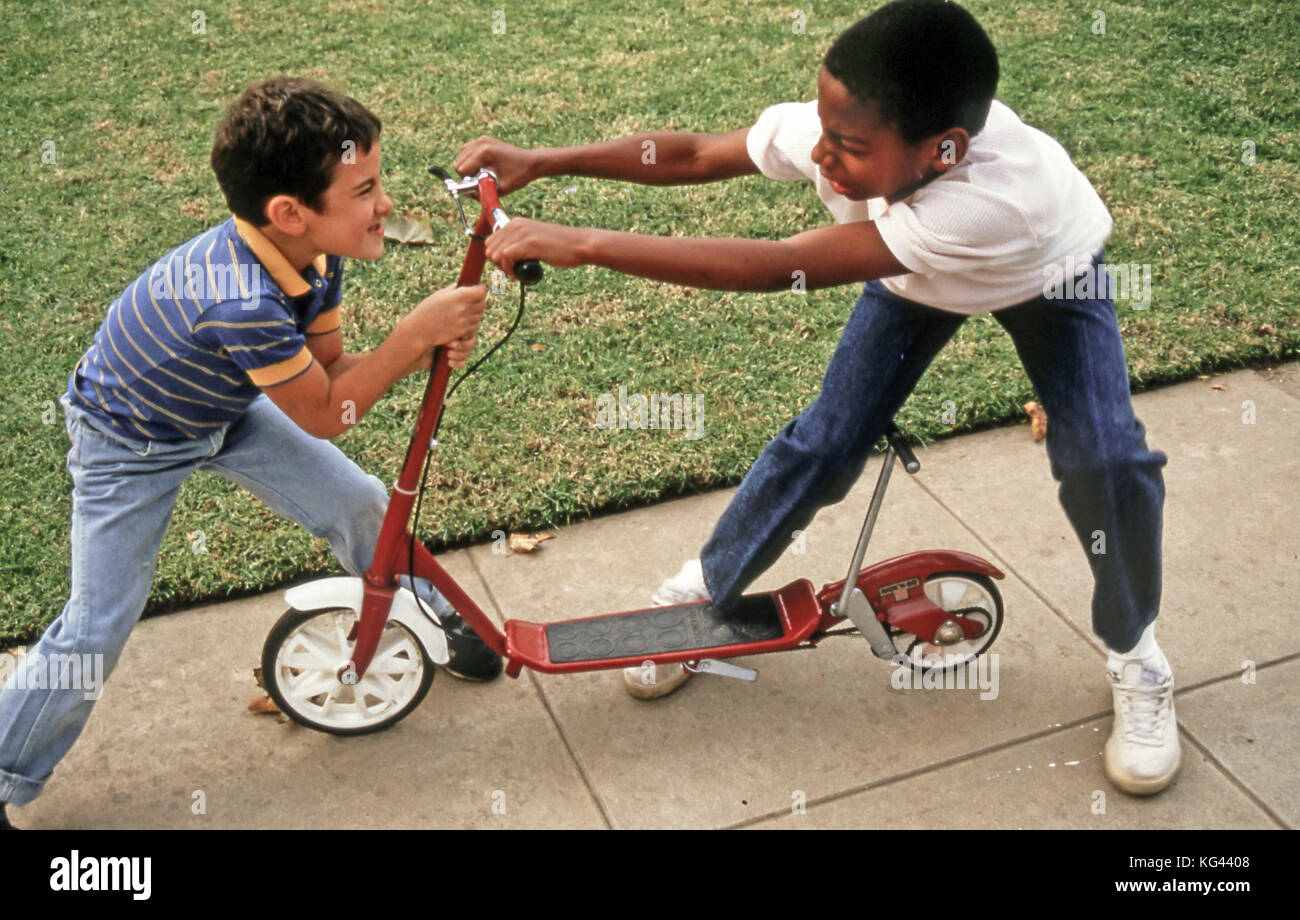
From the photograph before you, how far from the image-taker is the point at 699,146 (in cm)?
280

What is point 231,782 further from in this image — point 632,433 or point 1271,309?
point 1271,309

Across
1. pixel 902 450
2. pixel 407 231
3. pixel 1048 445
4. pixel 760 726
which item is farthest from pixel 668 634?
pixel 407 231

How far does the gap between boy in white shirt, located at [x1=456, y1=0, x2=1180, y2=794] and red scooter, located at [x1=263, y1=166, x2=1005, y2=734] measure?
0.42 ft

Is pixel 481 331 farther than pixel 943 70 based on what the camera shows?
Yes

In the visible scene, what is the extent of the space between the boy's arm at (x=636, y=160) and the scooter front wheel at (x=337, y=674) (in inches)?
43.2

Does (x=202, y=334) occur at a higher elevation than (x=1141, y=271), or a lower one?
higher

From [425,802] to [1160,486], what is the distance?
1825 mm


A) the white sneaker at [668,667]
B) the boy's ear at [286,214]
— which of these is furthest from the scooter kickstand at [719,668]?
the boy's ear at [286,214]

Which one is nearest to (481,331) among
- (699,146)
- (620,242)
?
(699,146)

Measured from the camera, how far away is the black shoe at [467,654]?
3102 millimetres

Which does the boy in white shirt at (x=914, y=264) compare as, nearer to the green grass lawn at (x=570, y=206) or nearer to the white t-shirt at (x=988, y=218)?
the white t-shirt at (x=988, y=218)

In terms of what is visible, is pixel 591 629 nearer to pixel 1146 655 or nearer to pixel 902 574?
pixel 902 574

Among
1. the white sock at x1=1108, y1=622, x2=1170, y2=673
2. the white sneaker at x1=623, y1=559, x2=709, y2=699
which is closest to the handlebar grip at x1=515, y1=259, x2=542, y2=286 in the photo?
the white sneaker at x1=623, y1=559, x2=709, y2=699

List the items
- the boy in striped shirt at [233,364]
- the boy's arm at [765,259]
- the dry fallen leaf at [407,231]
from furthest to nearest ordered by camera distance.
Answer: the dry fallen leaf at [407,231], the boy in striped shirt at [233,364], the boy's arm at [765,259]
